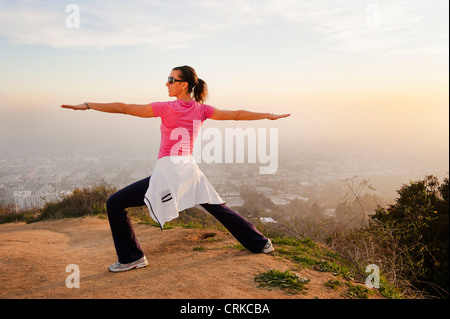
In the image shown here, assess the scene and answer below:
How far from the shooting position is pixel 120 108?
363 cm

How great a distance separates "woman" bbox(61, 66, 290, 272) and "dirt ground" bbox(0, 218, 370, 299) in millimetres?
527

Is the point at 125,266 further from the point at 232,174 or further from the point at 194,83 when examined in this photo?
the point at 232,174

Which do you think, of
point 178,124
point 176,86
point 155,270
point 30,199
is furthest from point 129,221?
point 30,199

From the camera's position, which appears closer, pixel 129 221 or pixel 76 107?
pixel 76 107

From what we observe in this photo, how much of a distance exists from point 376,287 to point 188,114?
122 inches

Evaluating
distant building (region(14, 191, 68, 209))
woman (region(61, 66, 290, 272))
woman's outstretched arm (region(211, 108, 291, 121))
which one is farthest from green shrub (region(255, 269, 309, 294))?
distant building (region(14, 191, 68, 209))

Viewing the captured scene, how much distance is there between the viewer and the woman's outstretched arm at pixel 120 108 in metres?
3.52

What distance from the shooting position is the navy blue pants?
402 cm

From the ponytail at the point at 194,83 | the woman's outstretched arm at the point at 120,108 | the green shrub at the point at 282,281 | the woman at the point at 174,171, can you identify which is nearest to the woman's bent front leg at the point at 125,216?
the woman at the point at 174,171

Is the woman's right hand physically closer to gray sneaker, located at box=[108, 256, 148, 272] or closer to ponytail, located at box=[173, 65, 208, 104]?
ponytail, located at box=[173, 65, 208, 104]

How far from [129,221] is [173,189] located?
0.79 meters
